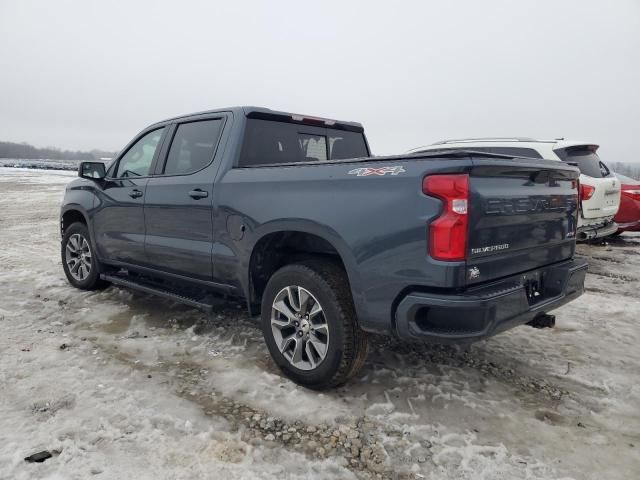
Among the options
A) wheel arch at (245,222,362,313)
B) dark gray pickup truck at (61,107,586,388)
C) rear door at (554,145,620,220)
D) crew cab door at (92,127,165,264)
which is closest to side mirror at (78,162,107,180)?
crew cab door at (92,127,165,264)

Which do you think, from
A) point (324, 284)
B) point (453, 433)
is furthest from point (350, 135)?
point (453, 433)

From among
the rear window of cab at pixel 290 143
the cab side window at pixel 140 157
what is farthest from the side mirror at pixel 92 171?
the rear window of cab at pixel 290 143

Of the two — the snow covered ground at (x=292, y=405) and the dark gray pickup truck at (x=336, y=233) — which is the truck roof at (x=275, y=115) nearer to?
the dark gray pickup truck at (x=336, y=233)

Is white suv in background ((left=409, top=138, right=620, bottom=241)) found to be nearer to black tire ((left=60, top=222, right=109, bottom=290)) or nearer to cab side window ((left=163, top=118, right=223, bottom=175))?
cab side window ((left=163, top=118, right=223, bottom=175))

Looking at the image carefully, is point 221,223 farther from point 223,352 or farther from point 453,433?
point 453,433

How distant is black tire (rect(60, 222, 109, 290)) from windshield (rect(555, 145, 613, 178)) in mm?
6165

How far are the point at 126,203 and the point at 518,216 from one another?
12.1ft

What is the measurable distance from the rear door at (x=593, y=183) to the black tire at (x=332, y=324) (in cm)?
509

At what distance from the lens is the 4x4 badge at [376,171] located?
2.69 metres

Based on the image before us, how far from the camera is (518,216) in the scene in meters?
2.89

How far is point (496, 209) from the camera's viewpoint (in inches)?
106

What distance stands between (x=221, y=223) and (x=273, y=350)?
106 centimetres

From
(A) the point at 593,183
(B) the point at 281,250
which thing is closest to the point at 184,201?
(B) the point at 281,250

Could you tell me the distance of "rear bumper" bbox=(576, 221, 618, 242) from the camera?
270 inches
